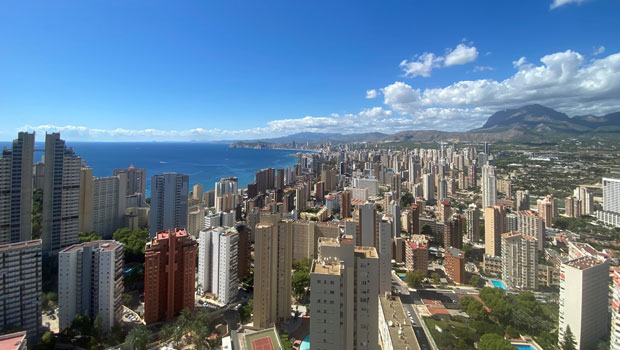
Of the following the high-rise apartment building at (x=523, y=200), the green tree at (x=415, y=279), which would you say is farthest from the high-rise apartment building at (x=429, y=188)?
the green tree at (x=415, y=279)

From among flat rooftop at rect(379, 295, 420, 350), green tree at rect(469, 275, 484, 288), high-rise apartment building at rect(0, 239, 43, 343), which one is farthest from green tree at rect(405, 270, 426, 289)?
high-rise apartment building at rect(0, 239, 43, 343)

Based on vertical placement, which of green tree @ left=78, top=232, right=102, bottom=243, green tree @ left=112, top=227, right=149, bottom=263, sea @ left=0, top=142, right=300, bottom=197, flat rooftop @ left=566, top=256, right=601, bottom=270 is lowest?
green tree @ left=112, top=227, right=149, bottom=263

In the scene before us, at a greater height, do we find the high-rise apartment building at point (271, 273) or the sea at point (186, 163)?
the sea at point (186, 163)

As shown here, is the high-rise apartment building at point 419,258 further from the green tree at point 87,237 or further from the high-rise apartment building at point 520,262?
the green tree at point 87,237

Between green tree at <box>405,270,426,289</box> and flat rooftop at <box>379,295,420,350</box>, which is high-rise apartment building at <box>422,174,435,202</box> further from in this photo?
flat rooftop at <box>379,295,420,350</box>

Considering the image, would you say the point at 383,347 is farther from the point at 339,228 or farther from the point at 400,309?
the point at 339,228

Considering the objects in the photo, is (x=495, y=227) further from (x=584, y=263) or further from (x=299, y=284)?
(x=299, y=284)

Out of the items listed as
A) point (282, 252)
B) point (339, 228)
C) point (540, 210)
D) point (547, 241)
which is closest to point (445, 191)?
point (540, 210)
